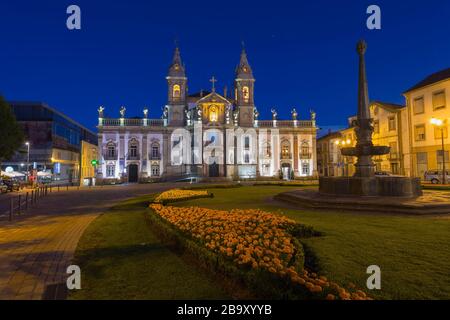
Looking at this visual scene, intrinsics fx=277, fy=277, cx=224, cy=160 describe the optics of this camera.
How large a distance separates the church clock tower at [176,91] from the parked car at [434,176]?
4124 cm

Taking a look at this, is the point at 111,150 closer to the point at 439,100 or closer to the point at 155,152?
Answer: the point at 155,152

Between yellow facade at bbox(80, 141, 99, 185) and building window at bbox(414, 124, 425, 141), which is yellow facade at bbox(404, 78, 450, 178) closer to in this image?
building window at bbox(414, 124, 425, 141)

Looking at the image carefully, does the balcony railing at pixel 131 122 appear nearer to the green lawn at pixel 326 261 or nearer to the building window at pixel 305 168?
the building window at pixel 305 168

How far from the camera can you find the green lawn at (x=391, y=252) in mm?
4363

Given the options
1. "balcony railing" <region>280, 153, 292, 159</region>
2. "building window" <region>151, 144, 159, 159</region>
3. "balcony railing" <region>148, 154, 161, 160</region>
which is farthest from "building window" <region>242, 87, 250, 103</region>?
"balcony railing" <region>148, 154, 161, 160</region>

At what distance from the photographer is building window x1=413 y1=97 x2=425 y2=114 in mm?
34625

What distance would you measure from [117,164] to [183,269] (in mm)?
51913

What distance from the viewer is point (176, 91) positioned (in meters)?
57.4

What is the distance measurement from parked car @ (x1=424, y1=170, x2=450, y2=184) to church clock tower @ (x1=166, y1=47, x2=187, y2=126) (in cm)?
4124

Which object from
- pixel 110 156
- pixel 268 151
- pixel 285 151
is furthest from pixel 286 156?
pixel 110 156

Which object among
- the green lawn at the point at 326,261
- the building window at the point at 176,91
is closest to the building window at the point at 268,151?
the building window at the point at 176,91

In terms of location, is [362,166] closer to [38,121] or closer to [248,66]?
[248,66]
